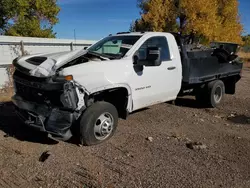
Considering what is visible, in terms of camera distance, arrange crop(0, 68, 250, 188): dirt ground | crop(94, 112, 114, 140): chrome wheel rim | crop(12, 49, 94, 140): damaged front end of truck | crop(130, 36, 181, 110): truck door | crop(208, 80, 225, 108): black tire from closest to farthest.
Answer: crop(0, 68, 250, 188): dirt ground → crop(12, 49, 94, 140): damaged front end of truck → crop(94, 112, 114, 140): chrome wheel rim → crop(130, 36, 181, 110): truck door → crop(208, 80, 225, 108): black tire

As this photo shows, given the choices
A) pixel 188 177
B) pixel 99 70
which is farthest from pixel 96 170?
pixel 99 70

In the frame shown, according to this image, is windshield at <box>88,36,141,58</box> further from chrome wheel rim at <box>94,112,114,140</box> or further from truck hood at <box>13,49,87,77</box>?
chrome wheel rim at <box>94,112,114,140</box>

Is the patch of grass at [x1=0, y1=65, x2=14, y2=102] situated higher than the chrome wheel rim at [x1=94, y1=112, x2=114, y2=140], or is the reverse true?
the chrome wheel rim at [x1=94, y1=112, x2=114, y2=140]

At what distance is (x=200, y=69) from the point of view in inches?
246

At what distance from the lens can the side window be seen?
4990 mm

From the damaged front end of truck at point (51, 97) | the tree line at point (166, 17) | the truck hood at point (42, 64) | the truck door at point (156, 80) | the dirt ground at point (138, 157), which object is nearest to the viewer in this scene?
the dirt ground at point (138, 157)

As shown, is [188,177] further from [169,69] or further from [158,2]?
[158,2]

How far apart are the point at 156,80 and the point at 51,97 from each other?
7.14ft

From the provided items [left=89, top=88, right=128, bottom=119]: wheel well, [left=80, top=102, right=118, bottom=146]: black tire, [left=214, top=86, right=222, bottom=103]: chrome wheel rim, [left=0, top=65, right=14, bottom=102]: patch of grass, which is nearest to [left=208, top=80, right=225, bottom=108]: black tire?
[left=214, top=86, right=222, bottom=103]: chrome wheel rim

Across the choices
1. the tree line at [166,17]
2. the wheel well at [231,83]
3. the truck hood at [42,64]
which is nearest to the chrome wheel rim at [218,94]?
the wheel well at [231,83]

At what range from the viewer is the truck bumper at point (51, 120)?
12.3 ft

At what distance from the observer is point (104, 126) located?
14.0 ft

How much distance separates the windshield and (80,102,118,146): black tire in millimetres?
1106

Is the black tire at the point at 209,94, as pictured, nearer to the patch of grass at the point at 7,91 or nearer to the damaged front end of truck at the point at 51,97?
the damaged front end of truck at the point at 51,97
